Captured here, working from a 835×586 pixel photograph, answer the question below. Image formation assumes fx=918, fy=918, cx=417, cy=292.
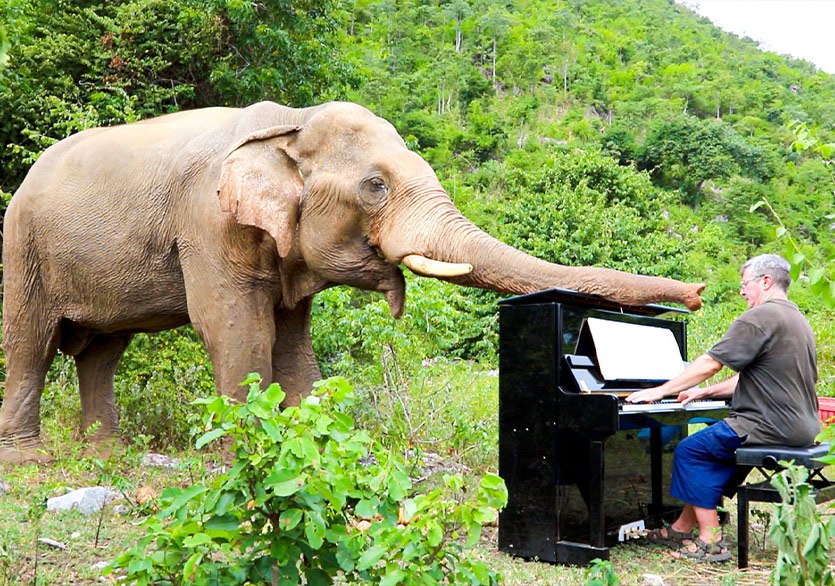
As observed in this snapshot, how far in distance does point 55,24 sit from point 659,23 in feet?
290

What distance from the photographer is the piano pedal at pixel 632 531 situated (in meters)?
5.88

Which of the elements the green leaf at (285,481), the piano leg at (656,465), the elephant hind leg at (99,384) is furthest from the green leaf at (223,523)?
the elephant hind leg at (99,384)

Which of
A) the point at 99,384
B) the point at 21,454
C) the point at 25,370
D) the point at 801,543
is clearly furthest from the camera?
the point at 99,384

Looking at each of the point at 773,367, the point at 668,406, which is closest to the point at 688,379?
the point at 668,406

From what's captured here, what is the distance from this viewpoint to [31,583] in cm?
373

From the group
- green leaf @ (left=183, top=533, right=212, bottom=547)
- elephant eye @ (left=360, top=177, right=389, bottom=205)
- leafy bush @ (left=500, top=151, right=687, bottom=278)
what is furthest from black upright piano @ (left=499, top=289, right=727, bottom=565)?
leafy bush @ (left=500, top=151, right=687, bottom=278)

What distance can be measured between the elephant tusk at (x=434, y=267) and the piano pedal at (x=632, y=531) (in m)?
1.95

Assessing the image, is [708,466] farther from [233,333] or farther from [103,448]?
[103,448]

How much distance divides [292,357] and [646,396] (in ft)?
9.16

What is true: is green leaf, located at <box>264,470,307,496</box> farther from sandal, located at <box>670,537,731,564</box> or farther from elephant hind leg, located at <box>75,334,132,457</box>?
elephant hind leg, located at <box>75,334,132,457</box>

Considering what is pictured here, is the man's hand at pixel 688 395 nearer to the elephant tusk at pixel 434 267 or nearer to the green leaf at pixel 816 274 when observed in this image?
the elephant tusk at pixel 434 267

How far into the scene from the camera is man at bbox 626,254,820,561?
562 centimetres

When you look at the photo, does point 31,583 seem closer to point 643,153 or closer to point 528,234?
point 528,234

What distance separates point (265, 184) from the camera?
600 cm
